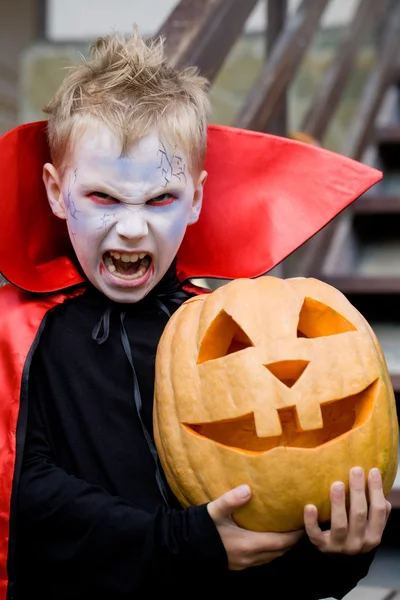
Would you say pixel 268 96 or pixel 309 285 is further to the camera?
pixel 268 96

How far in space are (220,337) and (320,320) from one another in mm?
174

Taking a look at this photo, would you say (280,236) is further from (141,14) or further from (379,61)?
(141,14)

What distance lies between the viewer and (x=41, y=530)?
1.54m

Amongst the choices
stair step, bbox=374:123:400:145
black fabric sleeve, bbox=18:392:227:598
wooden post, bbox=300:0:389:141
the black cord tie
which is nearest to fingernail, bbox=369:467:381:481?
black fabric sleeve, bbox=18:392:227:598

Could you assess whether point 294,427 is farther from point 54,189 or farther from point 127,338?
point 54,189

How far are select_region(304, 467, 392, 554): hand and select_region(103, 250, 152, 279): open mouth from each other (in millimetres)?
542

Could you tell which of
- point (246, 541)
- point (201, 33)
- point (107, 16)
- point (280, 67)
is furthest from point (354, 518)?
point (107, 16)

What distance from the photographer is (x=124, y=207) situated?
1604mm

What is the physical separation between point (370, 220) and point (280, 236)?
1897 millimetres

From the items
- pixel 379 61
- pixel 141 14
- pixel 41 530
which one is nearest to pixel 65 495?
pixel 41 530

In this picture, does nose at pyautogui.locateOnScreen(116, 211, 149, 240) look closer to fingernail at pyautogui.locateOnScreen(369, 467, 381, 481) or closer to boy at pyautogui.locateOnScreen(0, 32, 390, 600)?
boy at pyautogui.locateOnScreen(0, 32, 390, 600)

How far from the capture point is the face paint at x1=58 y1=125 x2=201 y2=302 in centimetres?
159

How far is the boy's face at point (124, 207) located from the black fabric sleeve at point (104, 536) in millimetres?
367

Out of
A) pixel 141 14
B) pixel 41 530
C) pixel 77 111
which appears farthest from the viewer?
pixel 141 14
